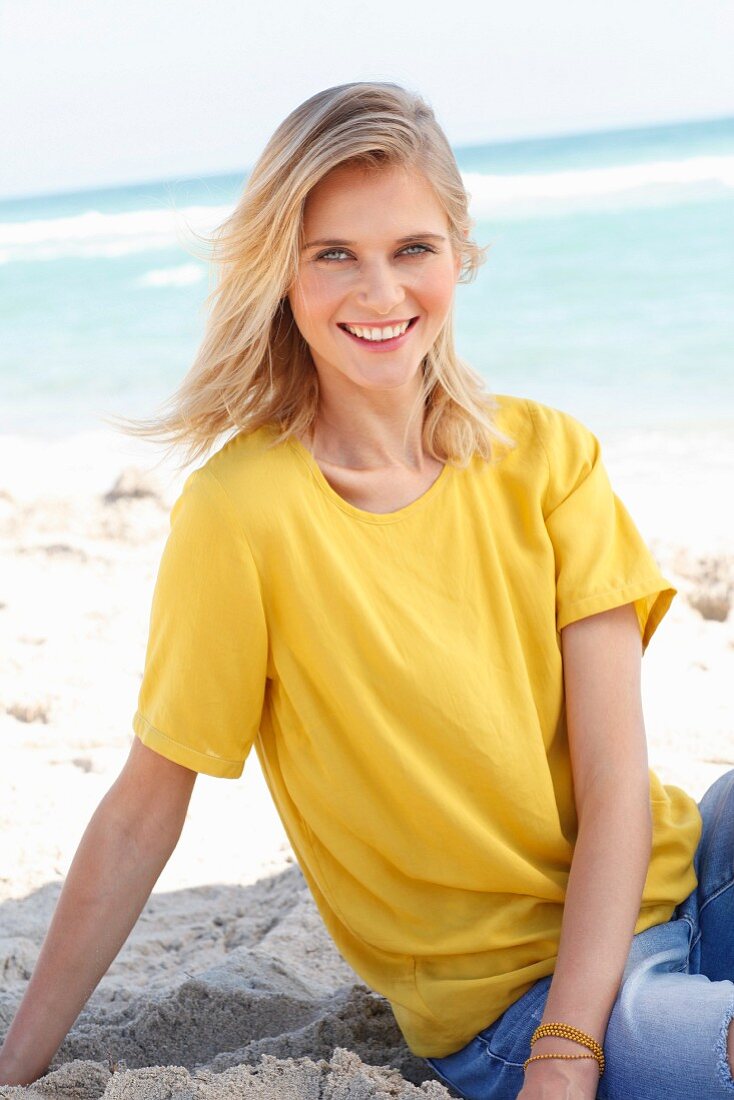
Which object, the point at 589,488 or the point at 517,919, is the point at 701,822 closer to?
the point at 517,919

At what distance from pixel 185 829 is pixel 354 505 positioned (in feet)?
5.11

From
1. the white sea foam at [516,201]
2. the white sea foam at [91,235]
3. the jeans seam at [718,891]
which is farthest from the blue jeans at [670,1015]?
the white sea foam at [516,201]

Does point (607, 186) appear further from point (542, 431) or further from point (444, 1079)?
point (444, 1079)

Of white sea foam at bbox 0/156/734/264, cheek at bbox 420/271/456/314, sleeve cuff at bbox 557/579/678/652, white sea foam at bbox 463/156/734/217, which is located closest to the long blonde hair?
cheek at bbox 420/271/456/314

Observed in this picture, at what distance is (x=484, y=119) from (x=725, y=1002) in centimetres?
3932

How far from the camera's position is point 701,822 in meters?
1.91

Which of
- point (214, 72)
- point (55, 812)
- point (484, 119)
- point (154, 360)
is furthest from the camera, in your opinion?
point (484, 119)

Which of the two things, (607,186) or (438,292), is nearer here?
(438,292)

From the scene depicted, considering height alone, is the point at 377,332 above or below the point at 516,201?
below

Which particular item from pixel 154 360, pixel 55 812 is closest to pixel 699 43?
pixel 154 360

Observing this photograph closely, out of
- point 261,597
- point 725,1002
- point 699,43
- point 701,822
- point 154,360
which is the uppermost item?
point 699,43

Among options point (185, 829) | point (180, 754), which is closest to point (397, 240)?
point (180, 754)

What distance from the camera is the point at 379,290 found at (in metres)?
1.71

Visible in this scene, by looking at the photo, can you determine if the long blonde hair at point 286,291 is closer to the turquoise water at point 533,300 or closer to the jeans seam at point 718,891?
the turquoise water at point 533,300
